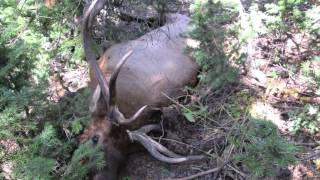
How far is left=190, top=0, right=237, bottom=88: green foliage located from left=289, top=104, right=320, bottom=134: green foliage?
78 cm

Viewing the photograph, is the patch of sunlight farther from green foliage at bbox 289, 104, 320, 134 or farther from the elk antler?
the elk antler

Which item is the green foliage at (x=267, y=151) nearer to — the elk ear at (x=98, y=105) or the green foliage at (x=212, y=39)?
the green foliage at (x=212, y=39)

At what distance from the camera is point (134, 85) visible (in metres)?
4.88

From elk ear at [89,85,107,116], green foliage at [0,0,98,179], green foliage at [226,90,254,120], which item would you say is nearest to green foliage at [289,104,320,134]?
green foliage at [226,90,254,120]

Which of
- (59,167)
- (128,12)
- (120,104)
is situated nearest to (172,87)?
(120,104)

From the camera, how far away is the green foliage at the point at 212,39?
444 cm

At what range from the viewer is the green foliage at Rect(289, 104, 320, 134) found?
4.31m

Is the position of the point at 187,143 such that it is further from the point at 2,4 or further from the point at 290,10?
the point at 2,4

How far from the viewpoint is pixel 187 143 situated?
4773 mm

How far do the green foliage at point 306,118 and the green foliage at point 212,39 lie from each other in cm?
78

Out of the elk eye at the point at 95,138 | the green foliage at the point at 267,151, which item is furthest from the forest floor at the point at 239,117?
the green foliage at the point at 267,151

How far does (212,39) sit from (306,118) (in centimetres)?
129

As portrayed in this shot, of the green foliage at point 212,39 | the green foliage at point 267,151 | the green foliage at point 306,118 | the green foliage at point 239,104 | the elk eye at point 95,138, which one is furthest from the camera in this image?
the green foliage at point 239,104

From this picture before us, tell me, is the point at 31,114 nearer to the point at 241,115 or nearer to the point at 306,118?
the point at 241,115
